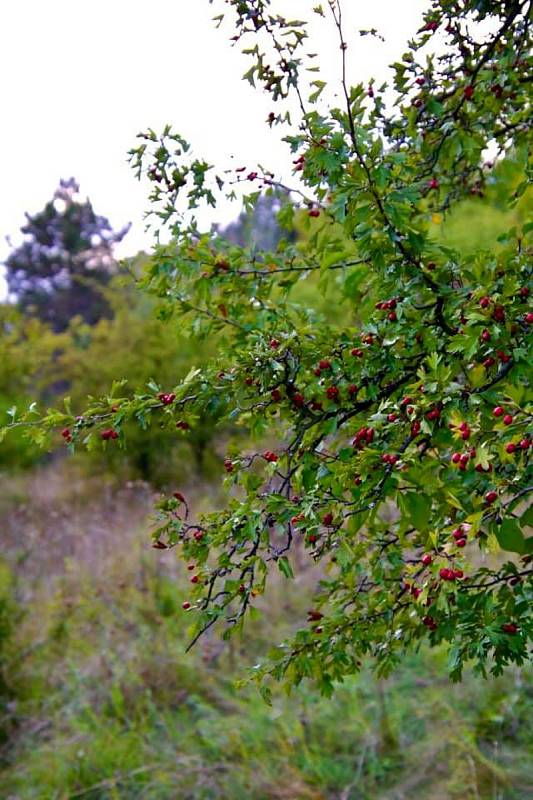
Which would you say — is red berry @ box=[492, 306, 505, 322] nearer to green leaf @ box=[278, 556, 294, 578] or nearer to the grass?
green leaf @ box=[278, 556, 294, 578]

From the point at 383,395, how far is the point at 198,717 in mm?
3661

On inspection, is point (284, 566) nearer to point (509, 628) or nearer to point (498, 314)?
point (509, 628)

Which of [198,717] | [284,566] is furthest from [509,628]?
[198,717]

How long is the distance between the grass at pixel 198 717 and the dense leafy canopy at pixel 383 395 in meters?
2.07

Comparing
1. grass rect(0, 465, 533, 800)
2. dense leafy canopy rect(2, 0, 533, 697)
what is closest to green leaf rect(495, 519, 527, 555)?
dense leafy canopy rect(2, 0, 533, 697)

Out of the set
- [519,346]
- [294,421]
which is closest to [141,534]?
[294,421]

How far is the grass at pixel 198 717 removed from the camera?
425 centimetres

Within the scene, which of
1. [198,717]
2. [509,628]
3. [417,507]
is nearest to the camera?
[417,507]

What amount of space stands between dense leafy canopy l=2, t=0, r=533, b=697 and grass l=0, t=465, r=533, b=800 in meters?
2.07

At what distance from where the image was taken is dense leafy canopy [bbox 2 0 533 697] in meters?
1.78

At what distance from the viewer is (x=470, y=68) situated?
103 inches

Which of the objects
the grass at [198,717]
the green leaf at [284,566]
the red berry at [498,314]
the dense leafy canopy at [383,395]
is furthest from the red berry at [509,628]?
the grass at [198,717]

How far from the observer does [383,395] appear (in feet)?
7.02

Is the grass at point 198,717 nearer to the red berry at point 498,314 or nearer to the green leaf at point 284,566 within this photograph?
the green leaf at point 284,566
